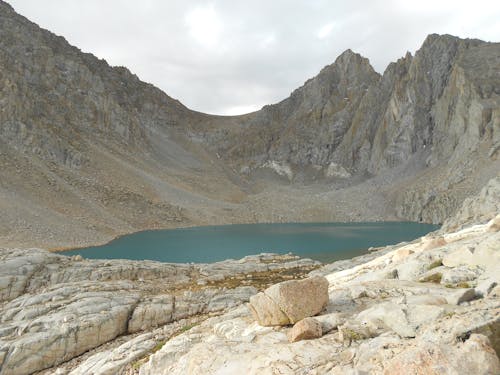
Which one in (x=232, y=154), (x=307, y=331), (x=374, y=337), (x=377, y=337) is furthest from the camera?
(x=232, y=154)

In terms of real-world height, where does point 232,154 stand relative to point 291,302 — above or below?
above

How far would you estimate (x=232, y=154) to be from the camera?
19950 centimetres

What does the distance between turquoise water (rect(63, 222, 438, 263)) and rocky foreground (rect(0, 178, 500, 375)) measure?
32.3m

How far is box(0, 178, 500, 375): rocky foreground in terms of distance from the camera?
759cm

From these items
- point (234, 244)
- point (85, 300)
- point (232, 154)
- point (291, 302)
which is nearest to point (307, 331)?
point (291, 302)

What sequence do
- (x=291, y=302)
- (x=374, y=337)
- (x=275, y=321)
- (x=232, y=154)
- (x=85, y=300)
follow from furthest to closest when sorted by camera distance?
(x=232, y=154) → (x=85, y=300) → (x=275, y=321) → (x=291, y=302) → (x=374, y=337)

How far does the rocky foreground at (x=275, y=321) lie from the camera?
24.9 ft

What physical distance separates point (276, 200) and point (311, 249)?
73.3 m

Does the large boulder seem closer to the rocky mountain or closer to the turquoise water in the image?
the turquoise water

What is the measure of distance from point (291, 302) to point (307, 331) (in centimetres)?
153

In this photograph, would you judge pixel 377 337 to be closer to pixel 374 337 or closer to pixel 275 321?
pixel 374 337

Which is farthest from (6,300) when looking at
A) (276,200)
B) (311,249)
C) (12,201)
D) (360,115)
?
(360,115)

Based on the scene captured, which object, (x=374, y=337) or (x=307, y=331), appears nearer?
(x=374, y=337)

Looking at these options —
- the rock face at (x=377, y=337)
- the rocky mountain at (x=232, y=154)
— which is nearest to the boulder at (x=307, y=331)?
the rock face at (x=377, y=337)
